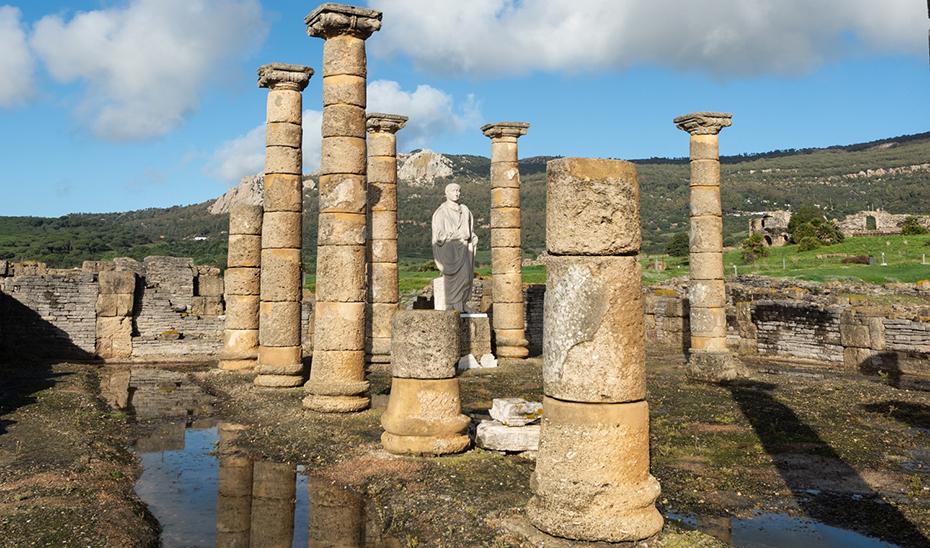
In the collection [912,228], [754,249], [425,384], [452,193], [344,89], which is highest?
[912,228]

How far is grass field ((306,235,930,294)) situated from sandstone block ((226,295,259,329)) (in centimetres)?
1440

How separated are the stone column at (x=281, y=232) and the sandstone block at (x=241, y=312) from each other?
5.92 feet

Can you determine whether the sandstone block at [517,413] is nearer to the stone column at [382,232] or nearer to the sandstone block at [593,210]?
the sandstone block at [593,210]

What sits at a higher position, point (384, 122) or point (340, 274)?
point (384, 122)

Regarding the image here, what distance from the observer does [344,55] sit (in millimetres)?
11898

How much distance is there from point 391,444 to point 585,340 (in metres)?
3.79

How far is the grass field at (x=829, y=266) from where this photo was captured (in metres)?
28.6

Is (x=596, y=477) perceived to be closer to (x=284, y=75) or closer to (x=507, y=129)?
(x=284, y=75)

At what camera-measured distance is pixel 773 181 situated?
286ft

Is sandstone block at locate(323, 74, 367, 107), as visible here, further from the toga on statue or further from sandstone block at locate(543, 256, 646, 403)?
sandstone block at locate(543, 256, 646, 403)

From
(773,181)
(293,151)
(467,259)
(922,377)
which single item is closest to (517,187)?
(467,259)

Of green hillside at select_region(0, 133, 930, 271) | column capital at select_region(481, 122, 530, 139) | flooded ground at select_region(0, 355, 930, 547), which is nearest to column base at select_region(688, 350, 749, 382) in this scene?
flooded ground at select_region(0, 355, 930, 547)

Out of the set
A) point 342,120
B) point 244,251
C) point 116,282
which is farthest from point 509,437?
Answer: point 116,282

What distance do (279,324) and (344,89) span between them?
4.69 metres
